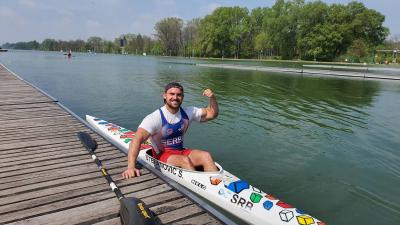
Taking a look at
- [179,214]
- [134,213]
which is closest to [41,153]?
[134,213]

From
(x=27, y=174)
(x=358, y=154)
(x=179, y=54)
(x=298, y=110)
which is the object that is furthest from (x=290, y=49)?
(x=27, y=174)

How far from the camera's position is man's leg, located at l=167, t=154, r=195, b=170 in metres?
6.52

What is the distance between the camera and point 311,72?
4491 centimetres

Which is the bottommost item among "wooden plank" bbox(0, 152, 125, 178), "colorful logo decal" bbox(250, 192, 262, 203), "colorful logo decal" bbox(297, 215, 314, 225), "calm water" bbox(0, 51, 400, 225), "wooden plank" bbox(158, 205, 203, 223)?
"calm water" bbox(0, 51, 400, 225)

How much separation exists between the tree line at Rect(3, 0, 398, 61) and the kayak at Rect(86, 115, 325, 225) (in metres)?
90.9

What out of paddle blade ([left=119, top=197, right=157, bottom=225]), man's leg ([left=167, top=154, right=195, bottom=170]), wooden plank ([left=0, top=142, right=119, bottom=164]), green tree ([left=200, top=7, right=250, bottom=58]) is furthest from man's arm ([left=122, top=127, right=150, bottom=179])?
green tree ([left=200, top=7, right=250, bottom=58])

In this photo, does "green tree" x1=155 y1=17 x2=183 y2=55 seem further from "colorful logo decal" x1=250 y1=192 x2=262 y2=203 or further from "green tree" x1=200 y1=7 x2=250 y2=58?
"colorful logo decal" x1=250 y1=192 x2=262 y2=203

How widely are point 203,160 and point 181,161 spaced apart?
1.52 ft

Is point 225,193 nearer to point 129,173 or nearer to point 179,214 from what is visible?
point 179,214

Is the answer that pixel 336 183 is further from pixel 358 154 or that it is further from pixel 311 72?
pixel 311 72

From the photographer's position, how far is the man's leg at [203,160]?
254 inches

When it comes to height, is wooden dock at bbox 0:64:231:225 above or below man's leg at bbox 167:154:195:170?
below

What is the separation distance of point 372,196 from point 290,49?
4060 inches

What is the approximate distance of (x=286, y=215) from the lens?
533 cm
